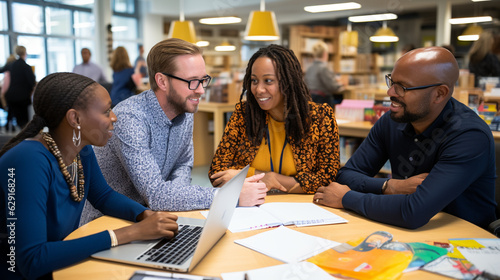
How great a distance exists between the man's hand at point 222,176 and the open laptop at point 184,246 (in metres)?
0.54

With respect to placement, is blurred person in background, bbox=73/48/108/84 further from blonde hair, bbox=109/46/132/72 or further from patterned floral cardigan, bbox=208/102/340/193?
patterned floral cardigan, bbox=208/102/340/193

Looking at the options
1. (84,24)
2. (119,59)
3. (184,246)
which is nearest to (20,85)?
(119,59)

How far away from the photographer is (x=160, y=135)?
1753 mm

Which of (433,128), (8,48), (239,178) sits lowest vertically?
(239,178)

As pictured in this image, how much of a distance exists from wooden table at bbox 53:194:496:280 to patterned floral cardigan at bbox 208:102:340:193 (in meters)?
0.23

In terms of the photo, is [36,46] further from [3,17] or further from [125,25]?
[125,25]

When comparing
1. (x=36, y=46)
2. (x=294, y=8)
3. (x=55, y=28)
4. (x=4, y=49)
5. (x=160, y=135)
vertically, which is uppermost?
(x=294, y=8)

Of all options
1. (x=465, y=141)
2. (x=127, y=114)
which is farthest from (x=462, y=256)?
(x=127, y=114)

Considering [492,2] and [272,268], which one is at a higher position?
[492,2]

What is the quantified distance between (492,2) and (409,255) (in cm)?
1088

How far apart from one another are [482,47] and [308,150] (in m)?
4.72

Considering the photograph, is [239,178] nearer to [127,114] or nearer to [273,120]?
[127,114]

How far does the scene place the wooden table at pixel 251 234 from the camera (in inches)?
39.4

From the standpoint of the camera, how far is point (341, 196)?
5.02 feet
